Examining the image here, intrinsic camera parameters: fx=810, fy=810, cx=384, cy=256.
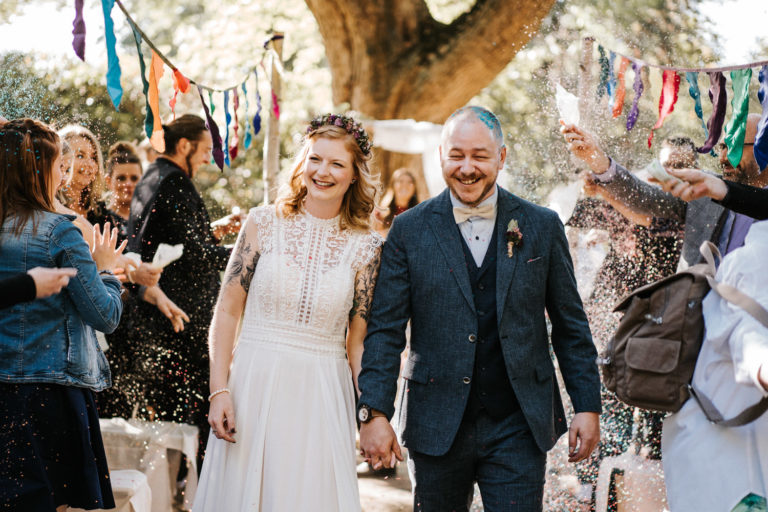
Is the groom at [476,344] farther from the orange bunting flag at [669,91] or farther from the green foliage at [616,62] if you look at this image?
the green foliage at [616,62]

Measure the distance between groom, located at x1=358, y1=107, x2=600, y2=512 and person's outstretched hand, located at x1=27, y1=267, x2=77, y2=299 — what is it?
47.8 inches

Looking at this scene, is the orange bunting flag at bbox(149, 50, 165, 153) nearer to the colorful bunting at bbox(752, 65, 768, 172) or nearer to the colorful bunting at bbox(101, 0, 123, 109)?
the colorful bunting at bbox(101, 0, 123, 109)

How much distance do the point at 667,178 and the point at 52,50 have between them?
4.49m

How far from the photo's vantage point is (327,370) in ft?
11.4

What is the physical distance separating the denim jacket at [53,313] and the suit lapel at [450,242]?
141 cm

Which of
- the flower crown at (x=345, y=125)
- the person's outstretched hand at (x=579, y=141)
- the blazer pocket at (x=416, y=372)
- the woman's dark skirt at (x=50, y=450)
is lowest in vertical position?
the woman's dark skirt at (x=50, y=450)

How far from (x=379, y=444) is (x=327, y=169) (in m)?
1.21

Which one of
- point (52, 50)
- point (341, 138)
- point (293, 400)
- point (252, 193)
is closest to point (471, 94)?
point (52, 50)

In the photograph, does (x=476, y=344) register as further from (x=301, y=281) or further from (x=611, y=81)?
(x=611, y=81)

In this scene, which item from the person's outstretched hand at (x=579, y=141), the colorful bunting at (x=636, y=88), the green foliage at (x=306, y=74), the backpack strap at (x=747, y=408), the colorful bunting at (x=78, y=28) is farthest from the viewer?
the green foliage at (x=306, y=74)

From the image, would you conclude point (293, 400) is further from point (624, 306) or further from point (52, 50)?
point (52, 50)

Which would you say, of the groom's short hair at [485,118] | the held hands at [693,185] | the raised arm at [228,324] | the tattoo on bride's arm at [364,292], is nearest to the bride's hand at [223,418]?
the raised arm at [228,324]

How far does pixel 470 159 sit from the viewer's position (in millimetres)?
3361

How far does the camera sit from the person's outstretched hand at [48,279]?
297 cm
